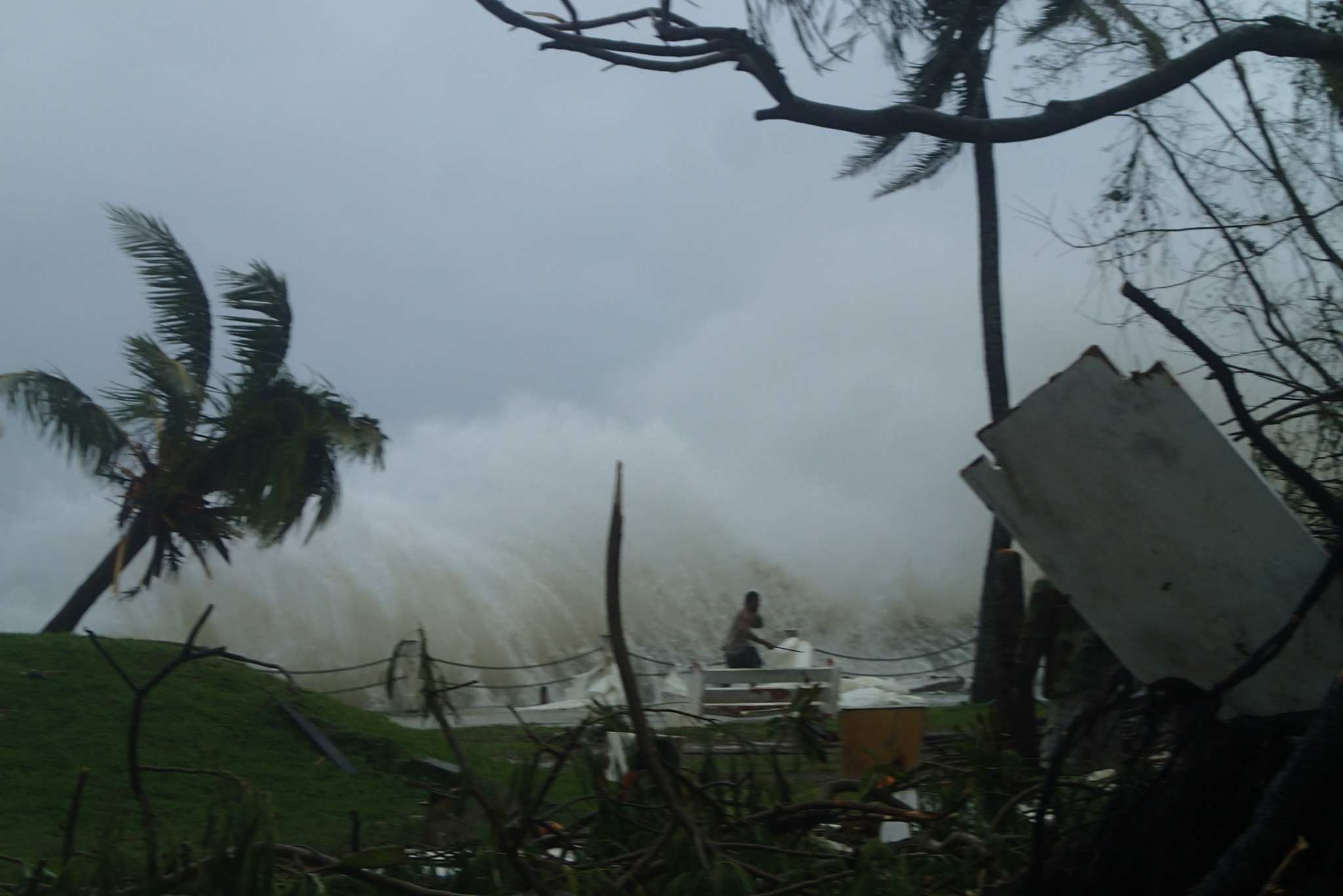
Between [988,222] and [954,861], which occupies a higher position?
[988,222]

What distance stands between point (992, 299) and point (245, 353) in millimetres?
10193

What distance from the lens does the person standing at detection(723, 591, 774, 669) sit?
14.5 meters

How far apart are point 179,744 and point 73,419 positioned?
409 inches

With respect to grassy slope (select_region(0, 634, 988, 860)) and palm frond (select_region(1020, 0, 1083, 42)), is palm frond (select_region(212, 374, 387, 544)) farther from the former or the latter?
palm frond (select_region(1020, 0, 1083, 42))

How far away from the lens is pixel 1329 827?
2.04 meters

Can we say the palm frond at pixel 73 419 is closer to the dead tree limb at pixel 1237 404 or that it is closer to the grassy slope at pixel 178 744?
the grassy slope at pixel 178 744

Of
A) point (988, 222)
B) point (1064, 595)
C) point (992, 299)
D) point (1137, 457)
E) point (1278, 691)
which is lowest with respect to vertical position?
point (1278, 691)

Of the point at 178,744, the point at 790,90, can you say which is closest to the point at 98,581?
the point at 178,744

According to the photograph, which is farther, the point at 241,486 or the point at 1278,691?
the point at 241,486

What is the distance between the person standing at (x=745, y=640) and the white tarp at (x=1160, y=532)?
39.8 ft

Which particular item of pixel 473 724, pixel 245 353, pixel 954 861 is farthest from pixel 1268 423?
pixel 245 353

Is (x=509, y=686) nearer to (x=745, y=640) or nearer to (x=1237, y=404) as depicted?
(x=745, y=640)

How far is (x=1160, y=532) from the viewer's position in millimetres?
2211

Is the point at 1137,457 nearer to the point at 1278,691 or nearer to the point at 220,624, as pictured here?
the point at 1278,691
